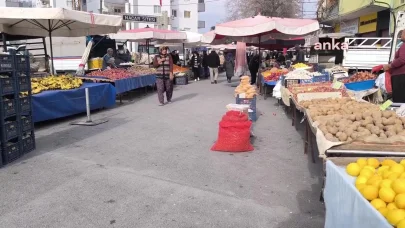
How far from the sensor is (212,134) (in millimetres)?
7230

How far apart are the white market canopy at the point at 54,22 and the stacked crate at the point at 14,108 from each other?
3.49 meters

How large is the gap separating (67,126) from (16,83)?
2879mm

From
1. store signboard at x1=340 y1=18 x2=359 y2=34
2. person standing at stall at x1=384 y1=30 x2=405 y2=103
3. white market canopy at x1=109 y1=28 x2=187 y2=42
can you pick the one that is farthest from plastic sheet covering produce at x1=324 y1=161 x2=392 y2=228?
store signboard at x1=340 y1=18 x2=359 y2=34

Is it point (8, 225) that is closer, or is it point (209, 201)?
point (8, 225)

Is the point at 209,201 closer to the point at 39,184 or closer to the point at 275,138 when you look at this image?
the point at 39,184

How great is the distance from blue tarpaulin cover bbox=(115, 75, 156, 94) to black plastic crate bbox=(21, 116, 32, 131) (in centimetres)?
569

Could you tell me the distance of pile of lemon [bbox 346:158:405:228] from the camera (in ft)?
6.69

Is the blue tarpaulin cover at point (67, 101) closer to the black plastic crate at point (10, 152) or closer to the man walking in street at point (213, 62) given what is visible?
the black plastic crate at point (10, 152)

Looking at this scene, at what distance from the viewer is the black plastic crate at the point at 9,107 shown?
5118 millimetres

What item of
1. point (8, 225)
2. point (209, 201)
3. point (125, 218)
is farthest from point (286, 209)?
point (8, 225)

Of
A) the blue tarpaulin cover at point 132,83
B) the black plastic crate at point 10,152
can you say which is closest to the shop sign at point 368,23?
the blue tarpaulin cover at point 132,83

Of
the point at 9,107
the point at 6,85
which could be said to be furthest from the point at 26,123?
the point at 6,85

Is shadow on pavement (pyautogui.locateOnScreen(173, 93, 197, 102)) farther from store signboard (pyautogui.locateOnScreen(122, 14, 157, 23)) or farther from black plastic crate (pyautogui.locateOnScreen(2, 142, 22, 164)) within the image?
store signboard (pyautogui.locateOnScreen(122, 14, 157, 23))

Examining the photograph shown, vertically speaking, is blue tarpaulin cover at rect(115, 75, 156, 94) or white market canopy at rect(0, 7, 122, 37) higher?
white market canopy at rect(0, 7, 122, 37)
